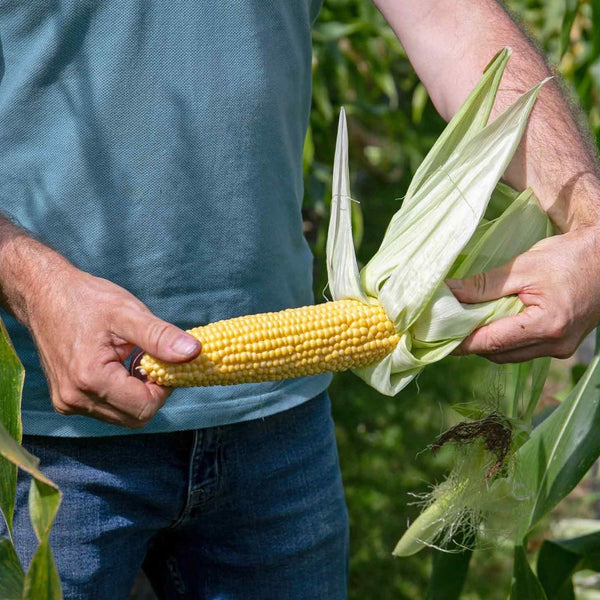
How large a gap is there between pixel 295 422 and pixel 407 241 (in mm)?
407

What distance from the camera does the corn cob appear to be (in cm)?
105

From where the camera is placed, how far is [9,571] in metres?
0.98

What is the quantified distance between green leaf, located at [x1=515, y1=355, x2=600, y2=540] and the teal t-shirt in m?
0.48

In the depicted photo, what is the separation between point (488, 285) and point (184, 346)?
41 cm

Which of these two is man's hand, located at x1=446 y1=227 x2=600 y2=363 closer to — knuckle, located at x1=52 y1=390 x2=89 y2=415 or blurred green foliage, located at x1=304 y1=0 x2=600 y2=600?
knuckle, located at x1=52 y1=390 x2=89 y2=415

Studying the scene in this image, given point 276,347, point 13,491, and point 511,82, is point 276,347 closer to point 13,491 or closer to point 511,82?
point 13,491

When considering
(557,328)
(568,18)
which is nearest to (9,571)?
(557,328)

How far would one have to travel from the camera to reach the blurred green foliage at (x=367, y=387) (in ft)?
8.95

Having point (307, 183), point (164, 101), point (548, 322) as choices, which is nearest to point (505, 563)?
point (307, 183)

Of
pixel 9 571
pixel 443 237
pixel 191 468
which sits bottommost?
pixel 191 468

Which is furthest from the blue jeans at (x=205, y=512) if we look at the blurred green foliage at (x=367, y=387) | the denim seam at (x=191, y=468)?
the blurred green foliage at (x=367, y=387)

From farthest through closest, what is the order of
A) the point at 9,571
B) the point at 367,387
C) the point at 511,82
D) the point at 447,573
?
1. the point at 367,387
2. the point at 447,573
3. the point at 511,82
4. the point at 9,571

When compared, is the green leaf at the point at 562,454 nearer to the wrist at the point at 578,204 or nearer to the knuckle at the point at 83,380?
the wrist at the point at 578,204

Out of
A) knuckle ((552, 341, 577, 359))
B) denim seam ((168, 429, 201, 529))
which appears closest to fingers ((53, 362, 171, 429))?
denim seam ((168, 429, 201, 529))
